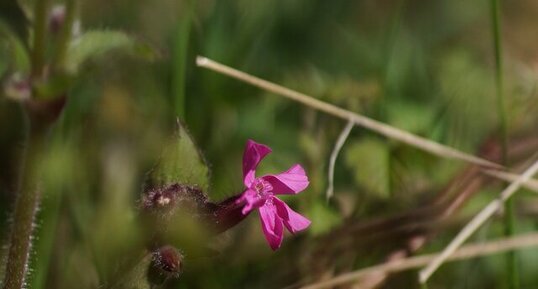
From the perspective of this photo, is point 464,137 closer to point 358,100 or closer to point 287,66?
point 358,100

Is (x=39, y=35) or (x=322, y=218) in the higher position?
(x=39, y=35)

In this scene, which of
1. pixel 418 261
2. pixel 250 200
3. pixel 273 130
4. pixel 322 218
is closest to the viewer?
pixel 250 200

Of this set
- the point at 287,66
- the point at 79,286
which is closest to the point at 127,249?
the point at 79,286

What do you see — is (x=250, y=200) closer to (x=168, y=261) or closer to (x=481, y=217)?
(x=168, y=261)

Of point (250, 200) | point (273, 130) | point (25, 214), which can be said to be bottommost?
point (273, 130)

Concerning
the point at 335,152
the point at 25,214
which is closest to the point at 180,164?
the point at 25,214

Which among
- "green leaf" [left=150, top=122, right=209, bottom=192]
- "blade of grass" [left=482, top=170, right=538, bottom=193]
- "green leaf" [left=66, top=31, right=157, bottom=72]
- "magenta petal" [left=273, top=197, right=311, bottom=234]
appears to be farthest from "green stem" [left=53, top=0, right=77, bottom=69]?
"blade of grass" [left=482, top=170, right=538, bottom=193]
